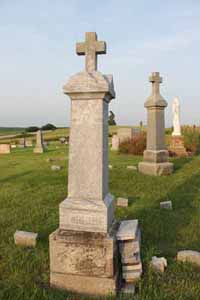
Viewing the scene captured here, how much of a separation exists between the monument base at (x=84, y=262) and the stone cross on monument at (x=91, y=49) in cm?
188

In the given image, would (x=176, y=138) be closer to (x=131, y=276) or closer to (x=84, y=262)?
(x=131, y=276)

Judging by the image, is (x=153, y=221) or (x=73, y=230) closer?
(x=73, y=230)

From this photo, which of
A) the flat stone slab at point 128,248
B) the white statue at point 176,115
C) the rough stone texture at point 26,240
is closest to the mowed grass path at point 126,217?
the rough stone texture at point 26,240

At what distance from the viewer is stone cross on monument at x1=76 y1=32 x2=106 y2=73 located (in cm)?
328

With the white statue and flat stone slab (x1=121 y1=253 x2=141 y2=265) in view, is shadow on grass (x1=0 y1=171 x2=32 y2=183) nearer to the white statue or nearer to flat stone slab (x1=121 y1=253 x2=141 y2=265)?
flat stone slab (x1=121 y1=253 x2=141 y2=265)

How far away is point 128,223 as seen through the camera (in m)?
3.57

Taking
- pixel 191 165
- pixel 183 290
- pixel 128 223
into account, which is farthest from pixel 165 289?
pixel 191 165

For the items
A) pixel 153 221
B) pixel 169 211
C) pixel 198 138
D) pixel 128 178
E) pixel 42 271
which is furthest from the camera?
pixel 198 138

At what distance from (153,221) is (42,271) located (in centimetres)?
244

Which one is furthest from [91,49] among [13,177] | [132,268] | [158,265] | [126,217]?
[13,177]

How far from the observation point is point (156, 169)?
9812 mm

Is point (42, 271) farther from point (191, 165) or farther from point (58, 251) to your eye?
point (191, 165)

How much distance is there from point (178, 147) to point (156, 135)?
6007mm

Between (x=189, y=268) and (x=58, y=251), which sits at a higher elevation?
(x=58, y=251)
